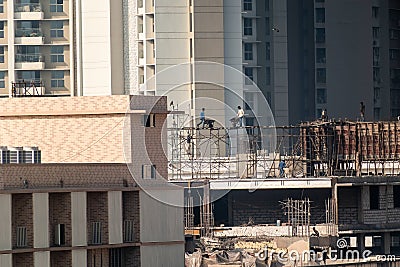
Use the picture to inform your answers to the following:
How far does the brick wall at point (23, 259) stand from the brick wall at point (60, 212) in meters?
0.79

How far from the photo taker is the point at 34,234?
111 ft

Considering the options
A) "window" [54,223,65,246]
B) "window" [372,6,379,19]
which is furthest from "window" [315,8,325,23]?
"window" [54,223,65,246]

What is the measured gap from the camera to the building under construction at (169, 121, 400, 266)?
5466cm

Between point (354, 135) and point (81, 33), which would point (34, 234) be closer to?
point (354, 135)

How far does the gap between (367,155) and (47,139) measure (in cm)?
1976

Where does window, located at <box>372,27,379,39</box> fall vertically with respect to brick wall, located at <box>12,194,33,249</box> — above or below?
above

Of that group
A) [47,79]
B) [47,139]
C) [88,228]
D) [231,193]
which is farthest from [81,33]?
[88,228]

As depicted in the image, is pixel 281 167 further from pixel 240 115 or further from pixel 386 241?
pixel 386 241

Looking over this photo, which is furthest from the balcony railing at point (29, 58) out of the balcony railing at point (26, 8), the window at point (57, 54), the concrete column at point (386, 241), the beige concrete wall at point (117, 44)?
the concrete column at point (386, 241)

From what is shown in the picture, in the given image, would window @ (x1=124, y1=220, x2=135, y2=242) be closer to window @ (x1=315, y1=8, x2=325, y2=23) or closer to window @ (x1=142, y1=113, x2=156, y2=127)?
window @ (x1=142, y1=113, x2=156, y2=127)

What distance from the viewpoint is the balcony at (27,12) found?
246 ft

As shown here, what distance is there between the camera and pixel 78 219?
34625mm

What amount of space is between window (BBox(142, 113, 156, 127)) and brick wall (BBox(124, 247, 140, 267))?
455 cm

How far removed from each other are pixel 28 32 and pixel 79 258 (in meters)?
41.1
